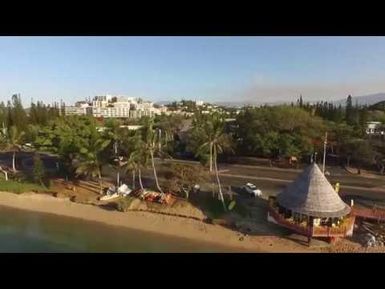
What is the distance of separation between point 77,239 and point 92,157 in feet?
9.06

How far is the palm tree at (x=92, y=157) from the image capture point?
418 inches

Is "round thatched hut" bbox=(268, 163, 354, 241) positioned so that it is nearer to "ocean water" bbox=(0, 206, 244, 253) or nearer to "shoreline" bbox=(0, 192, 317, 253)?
"shoreline" bbox=(0, 192, 317, 253)

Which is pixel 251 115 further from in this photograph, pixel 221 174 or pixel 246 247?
pixel 246 247

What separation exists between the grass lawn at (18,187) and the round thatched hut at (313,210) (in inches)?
266

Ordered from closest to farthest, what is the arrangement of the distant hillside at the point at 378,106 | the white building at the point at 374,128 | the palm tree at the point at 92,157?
the palm tree at the point at 92,157 → the white building at the point at 374,128 → the distant hillside at the point at 378,106

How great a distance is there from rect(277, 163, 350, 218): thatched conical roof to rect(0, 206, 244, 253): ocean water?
1.54 metres

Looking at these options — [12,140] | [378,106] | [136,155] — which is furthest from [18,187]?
[378,106]

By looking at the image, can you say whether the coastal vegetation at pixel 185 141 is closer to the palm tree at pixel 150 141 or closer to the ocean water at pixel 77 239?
the palm tree at pixel 150 141

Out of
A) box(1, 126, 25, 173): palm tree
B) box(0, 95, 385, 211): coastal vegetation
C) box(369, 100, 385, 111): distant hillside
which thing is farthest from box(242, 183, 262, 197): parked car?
box(369, 100, 385, 111): distant hillside

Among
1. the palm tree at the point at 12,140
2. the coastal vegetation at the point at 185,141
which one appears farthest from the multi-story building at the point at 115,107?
the palm tree at the point at 12,140

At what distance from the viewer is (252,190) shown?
1030cm

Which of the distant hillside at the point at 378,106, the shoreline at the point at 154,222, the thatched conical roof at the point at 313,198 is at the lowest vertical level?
the shoreline at the point at 154,222

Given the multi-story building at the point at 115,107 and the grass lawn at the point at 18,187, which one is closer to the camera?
the grass lawn at the point at 18,187
